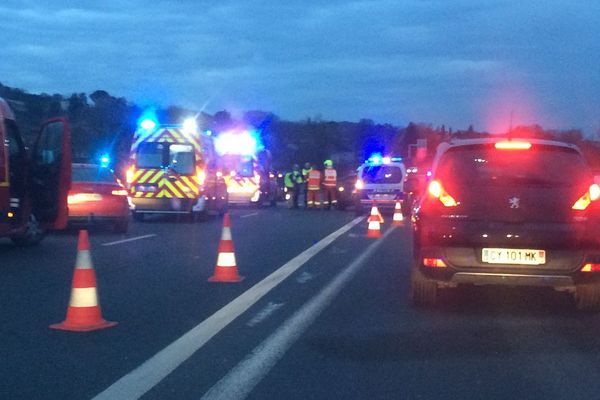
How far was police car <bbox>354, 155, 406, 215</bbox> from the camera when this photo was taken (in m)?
30.1

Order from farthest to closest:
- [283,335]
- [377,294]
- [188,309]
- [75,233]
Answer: [75,233] → [377,294] → [188,309] → [283,335]

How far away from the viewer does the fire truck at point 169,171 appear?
978 inches

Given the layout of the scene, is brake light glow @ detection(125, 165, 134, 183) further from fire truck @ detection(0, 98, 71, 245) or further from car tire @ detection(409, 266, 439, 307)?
car tire @ detection(409, 266, 439, 307)

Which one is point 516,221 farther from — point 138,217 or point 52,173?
point 138,217

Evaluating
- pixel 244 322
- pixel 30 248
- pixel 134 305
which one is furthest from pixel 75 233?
pixel 244 322

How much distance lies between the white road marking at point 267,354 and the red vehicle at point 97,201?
9207 mm

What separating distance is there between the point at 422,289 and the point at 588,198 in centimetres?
183

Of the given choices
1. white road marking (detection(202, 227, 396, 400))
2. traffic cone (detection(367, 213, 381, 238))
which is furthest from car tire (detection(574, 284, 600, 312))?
traffic cone (detection(367, 213, 381, 238))

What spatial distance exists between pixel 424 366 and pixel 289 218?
2095cm

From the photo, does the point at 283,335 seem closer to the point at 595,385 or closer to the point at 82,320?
the point at 82,320

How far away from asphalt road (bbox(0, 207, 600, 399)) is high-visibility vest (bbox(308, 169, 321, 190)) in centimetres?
2115

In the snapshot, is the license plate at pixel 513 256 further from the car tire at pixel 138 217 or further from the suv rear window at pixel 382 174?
the suv rear window at pixel 382 174

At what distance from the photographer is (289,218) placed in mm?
28078

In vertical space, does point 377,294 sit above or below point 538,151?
below
